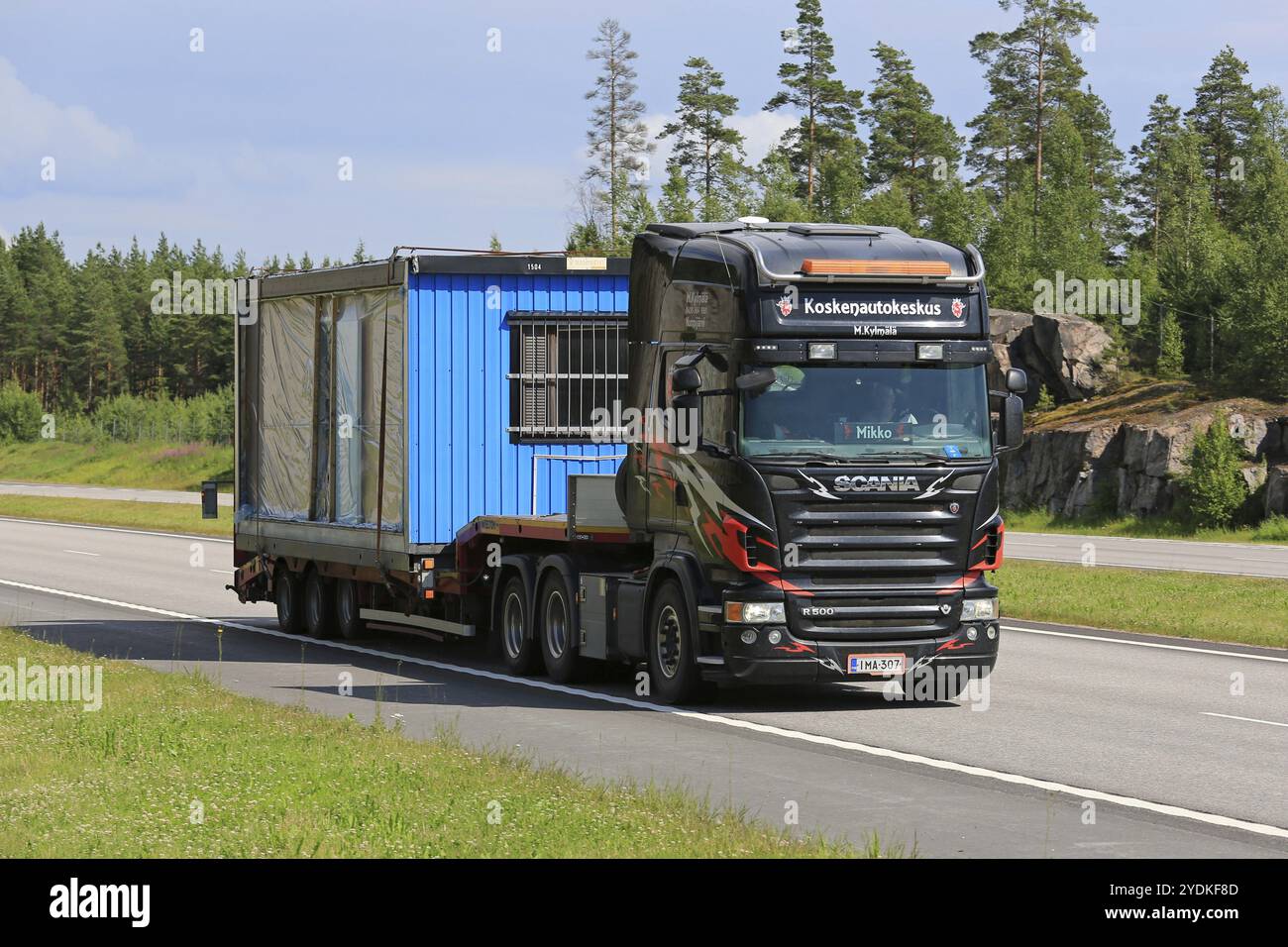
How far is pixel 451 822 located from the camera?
900 cm

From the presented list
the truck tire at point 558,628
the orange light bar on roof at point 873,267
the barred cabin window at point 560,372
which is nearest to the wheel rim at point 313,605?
the barred cabin window at point 560,372

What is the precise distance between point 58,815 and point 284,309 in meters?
13.0

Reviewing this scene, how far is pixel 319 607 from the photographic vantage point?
21.3 m

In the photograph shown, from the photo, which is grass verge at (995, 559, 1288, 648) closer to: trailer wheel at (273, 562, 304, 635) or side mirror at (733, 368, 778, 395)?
side mirror at (733, 368, 778, 395)

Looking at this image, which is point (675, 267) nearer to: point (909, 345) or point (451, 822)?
point (909, 345)

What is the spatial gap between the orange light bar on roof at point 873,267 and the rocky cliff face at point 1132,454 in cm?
3340

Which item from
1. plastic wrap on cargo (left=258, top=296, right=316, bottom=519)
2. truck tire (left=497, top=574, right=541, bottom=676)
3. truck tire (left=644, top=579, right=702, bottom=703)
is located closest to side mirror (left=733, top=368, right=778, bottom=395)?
truck tire (left=644, top=579, right=702, bottom=703)

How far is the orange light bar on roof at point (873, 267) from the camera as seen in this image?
14383mm

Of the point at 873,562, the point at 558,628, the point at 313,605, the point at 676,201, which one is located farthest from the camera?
the point at 676,201

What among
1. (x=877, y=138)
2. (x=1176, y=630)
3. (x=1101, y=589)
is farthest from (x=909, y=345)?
(x=877, y=138)

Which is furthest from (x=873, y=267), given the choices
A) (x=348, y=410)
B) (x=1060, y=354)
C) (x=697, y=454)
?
(x=1060, y=354)

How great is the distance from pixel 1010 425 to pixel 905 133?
7806cm

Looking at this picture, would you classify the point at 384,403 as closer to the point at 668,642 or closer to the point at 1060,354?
the point at 668,642
